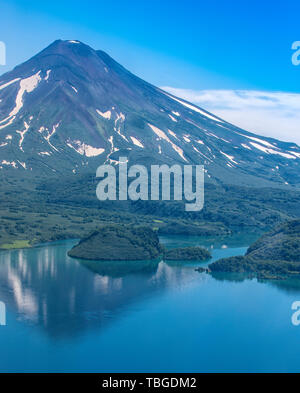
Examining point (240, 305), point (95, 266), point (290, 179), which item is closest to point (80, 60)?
point (290, 179)

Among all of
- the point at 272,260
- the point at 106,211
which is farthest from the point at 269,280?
the point at 106,211

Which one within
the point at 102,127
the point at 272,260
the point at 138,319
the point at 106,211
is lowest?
the point at 138,319

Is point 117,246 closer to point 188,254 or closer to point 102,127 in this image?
point 188,254

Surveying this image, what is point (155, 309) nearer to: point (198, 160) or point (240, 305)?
point (240, 305)

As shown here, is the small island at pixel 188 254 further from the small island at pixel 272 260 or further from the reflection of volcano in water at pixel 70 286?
the small island at pixel 272 260

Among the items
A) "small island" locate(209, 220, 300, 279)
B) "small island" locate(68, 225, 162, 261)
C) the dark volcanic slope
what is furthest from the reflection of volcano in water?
the dark volcanic slope

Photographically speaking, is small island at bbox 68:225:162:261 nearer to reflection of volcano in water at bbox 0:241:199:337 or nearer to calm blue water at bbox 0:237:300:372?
reflection of volcano in water at bbox 0:241:199:337
